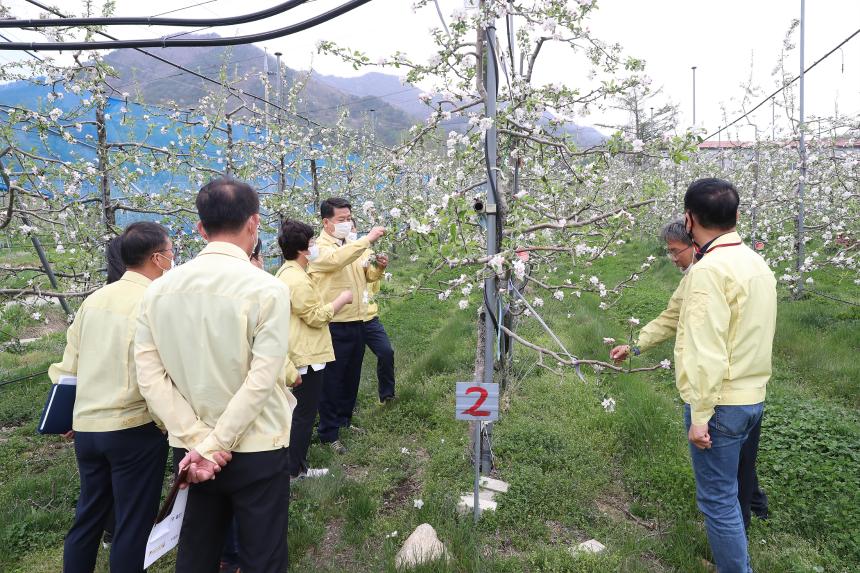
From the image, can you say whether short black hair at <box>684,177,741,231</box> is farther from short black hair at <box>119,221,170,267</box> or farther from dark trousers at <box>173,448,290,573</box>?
short black hair at <box>119,221,170,267</box>

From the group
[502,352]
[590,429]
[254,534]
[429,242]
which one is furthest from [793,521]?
[254,534]

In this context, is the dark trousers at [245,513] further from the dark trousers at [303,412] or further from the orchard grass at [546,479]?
the dark trousers at [303,412]

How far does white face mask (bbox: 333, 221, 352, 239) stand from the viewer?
457 cm

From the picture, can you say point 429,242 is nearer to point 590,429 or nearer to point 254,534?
point 254,534

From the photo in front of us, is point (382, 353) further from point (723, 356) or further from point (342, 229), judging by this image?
point (723, 356)

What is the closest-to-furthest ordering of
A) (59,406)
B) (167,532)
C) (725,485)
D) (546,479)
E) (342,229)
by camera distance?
1. (167,532)
2. (725,485)
3. (59,406)
4. (546,479)
5. (342,229)

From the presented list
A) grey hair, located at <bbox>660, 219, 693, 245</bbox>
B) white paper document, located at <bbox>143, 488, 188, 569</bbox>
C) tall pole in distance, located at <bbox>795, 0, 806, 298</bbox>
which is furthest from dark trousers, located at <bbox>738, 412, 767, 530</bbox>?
tall pole in distance, located at <bbox>795, 0, 806, 298</bbox>

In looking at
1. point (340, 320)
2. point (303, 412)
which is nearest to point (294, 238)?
point (340, 320)

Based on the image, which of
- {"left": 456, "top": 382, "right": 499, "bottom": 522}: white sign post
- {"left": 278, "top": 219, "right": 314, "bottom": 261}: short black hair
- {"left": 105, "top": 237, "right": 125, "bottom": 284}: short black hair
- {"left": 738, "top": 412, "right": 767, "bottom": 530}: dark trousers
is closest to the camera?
{"left": 105, "top": 237, "right": 125, "bottom": 284}: short black hair

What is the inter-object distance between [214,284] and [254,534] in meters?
1.01

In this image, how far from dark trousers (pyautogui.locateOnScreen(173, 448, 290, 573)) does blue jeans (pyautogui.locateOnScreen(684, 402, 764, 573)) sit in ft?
6.77

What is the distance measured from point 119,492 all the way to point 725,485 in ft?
9.75

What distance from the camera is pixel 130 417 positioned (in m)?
2.55

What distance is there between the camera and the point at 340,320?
4.71 m
